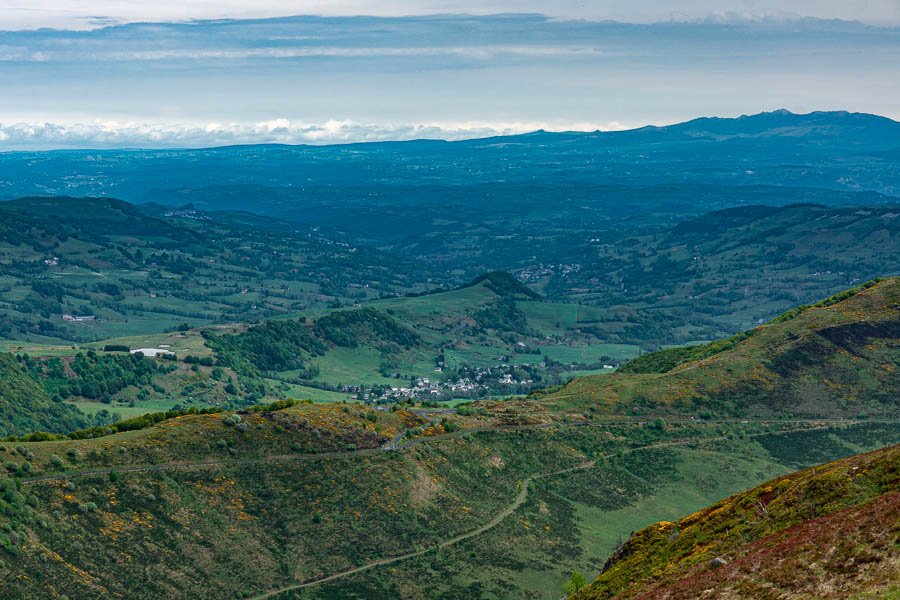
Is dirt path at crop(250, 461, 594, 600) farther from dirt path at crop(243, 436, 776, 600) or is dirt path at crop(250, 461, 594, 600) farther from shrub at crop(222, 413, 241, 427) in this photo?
shrub at crop(222, 413, 241, 427)

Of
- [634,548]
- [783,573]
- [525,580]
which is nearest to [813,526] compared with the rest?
[783,573]

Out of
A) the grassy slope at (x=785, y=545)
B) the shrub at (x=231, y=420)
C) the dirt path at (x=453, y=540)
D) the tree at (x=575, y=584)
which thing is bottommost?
the dirt path at (x=453, y=540)

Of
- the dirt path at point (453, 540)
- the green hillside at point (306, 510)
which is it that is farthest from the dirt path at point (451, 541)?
the green hillside at point (306, 510)

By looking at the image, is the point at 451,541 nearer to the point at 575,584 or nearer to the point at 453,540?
the point at 453,540

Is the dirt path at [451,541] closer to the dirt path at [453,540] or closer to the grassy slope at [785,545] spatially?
the dirt path at [453,540]

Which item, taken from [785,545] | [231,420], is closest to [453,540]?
[231,420]

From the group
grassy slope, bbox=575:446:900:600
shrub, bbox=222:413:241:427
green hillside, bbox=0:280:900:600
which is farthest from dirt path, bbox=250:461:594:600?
grassy slope, bbox=575:446:900:600

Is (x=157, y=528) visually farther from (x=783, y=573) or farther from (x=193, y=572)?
(x=783, y=573)

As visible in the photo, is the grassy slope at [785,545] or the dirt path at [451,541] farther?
the dirt path at [451,541]
